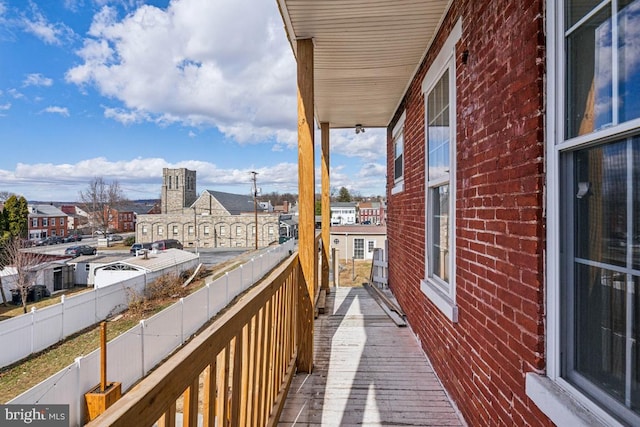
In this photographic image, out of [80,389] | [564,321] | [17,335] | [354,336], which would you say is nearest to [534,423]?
[564,321]

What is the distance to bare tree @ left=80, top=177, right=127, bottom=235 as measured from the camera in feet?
131

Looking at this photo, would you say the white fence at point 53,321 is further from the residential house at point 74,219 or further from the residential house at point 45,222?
the residential house at point 74,219

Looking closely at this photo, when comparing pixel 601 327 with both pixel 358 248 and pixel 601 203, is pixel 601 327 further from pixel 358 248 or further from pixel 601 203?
pixel 358 248

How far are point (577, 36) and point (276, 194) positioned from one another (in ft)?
242

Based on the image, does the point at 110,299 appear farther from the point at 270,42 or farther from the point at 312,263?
the point at 312,263

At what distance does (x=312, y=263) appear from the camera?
297 centimetres

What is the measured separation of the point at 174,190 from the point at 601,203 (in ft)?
157

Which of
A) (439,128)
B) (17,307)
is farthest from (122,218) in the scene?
(439,128)

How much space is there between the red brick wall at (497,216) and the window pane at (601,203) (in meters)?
0.15

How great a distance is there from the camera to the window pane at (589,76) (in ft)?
3.47

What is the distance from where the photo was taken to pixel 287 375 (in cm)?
253

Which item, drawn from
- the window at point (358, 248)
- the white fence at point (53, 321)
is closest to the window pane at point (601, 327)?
the white fence at point (53, 321)

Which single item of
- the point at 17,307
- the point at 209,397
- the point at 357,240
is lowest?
the point at 17,307

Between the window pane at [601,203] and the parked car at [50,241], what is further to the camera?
the parked car at [50,241]
